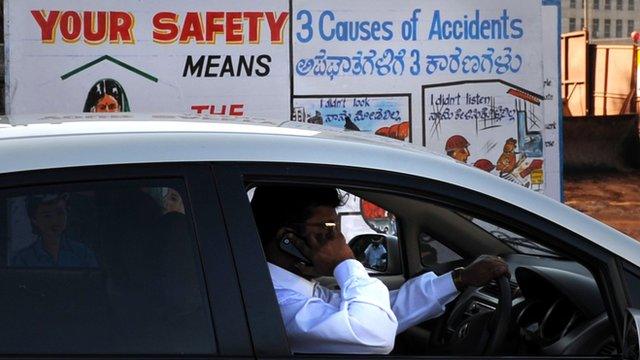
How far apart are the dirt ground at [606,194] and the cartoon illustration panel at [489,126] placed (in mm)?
7090

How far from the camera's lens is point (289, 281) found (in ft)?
8.33

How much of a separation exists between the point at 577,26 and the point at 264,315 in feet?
296

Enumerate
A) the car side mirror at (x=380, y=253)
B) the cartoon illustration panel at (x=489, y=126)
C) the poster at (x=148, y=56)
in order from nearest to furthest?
the car side mirror at (x=380, y=253)
the poster at (x=148, y=56)
the cartoon illustration panel at (x=489, y=126)

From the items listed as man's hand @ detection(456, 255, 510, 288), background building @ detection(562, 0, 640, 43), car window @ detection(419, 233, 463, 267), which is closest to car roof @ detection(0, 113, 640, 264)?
man's hand @ detection(456, 255, 510, 288)

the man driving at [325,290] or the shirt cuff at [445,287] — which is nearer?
the man driving at [325,290]

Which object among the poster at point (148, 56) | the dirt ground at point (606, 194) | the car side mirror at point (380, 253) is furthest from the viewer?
the dirt ground at point (606, 194)

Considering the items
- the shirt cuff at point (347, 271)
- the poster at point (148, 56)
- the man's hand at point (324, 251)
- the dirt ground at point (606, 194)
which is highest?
the poster at point (148, 56)

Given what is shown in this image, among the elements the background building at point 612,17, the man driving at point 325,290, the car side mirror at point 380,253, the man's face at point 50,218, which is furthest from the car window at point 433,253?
the background building at point 612,17

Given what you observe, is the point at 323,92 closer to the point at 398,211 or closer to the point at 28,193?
the point at 398,211

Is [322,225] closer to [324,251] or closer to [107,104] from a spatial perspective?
[324,251]

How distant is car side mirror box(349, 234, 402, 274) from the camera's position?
3.84 metres

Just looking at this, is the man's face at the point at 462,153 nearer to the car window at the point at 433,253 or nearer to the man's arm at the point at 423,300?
the car window at the point at 433,253

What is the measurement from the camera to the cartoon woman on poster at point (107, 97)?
634cm

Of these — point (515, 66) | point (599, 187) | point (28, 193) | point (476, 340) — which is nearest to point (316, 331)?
point (476, 340)
